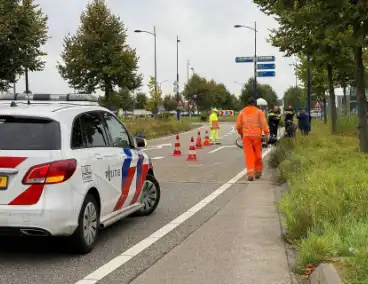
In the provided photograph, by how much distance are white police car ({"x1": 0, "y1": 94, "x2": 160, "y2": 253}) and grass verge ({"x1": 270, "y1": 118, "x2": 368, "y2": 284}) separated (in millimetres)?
2247

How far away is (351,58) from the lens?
72.9 feet

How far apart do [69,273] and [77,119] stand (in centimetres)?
181

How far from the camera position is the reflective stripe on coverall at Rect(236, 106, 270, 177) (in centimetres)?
1234

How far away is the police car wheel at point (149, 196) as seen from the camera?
27.3 feet

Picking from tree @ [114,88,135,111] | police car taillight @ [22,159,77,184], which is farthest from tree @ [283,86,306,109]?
police car taillight @ [22,159,77,184]

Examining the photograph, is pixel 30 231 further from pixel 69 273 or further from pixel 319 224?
pixel 319 224

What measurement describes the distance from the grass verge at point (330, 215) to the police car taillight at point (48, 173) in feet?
8.09

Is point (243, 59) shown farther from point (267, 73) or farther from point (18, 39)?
point (18, 39)

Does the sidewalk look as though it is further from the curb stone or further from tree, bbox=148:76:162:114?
tree, bbox=148:76:162:114

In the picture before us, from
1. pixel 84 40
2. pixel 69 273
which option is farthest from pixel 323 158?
pixel 84 40

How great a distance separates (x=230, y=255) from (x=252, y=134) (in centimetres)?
655

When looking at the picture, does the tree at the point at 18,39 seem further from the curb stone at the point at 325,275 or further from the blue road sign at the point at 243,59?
the curb stone at the point at 325,275

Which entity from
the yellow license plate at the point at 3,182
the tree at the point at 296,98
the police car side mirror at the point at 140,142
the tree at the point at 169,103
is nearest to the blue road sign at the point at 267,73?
the tree at the point at 296,98

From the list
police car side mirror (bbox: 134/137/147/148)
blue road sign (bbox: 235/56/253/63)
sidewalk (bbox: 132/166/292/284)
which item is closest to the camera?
sidewalk (bbox: 132/166/292/284)
